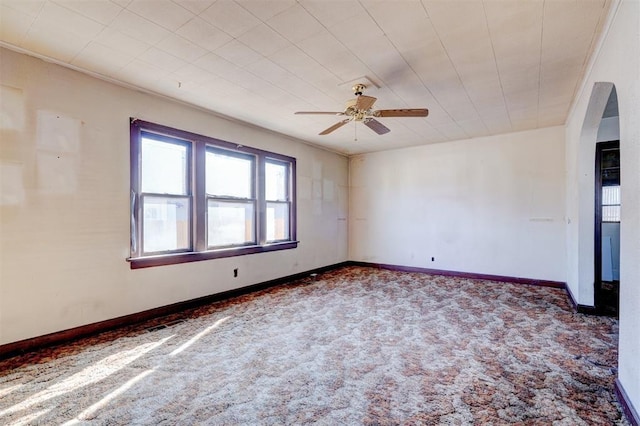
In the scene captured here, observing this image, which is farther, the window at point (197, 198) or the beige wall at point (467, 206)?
the beige wall at point (467, 206)

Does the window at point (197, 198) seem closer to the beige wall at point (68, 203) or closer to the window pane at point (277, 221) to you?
the window pane at point (277, 221)

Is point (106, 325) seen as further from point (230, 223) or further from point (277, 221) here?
point (277, 221)

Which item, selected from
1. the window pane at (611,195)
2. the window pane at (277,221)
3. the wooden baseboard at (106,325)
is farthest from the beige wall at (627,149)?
the window pane at (277,221)

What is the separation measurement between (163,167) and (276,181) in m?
2.19

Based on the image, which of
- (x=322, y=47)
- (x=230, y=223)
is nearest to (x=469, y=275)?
(x=230, y=223)

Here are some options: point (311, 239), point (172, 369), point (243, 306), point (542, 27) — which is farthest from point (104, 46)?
point (311, 239)

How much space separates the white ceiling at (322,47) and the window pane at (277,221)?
6.82 ft

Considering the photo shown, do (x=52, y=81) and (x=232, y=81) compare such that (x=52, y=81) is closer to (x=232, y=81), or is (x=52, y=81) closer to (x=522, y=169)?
(x=232, y=81)

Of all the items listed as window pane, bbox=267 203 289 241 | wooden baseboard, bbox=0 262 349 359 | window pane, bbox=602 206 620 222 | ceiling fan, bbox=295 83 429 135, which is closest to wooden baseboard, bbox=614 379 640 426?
ceiling fan, bbox=295 83 429 135

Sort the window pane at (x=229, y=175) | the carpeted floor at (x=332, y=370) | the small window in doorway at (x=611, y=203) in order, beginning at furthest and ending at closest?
the small window in doorway at (x=611, y=203), the window pane at (x=229, y=175), the carpeted floor at (x=332, y=370)

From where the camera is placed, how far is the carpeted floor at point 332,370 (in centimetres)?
197

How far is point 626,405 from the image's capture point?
1.92 metres

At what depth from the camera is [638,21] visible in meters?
1.76

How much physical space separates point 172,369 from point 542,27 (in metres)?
4.22
